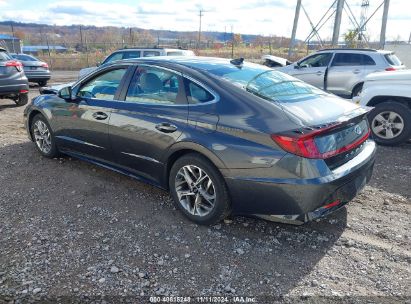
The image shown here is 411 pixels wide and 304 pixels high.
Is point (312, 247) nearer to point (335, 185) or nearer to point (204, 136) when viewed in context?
point (335, 185)

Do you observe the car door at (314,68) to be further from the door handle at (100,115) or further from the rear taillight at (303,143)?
the rear taillight at (303,143)

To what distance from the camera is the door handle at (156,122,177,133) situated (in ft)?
11.4

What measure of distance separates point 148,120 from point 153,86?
40cm

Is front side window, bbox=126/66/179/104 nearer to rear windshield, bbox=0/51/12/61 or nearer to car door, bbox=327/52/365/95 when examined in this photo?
rear windshield, bbox=0/51/12/61

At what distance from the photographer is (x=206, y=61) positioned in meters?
3.93

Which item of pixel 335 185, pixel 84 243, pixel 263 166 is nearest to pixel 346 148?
pixel 335 185

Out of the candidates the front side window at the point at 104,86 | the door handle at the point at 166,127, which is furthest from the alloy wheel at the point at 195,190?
the front side window at the point at 104,86

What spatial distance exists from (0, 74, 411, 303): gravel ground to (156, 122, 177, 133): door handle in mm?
893

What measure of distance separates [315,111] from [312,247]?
1.22 m

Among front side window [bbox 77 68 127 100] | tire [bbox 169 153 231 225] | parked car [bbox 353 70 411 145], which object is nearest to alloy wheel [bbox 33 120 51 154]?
front side window [bbox 77 68 127 100]

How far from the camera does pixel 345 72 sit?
9.73 meters

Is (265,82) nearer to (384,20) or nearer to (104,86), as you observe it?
(104,86)

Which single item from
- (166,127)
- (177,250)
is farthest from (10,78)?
(177,250)

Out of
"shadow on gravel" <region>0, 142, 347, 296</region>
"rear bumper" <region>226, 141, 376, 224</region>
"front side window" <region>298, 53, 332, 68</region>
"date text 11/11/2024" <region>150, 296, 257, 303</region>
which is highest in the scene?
"front side window" <region>298, 53, 332, 68</region>
